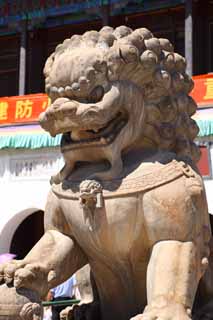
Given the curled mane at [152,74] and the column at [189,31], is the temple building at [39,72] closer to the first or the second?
the column at [189,31]

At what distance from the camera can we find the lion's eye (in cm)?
269

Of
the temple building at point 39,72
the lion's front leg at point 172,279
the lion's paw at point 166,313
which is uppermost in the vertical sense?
the temple building at point 39,72

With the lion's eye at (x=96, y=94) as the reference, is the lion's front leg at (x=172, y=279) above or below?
below

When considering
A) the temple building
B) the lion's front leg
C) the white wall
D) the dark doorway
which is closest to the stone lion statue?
the lion's front leg

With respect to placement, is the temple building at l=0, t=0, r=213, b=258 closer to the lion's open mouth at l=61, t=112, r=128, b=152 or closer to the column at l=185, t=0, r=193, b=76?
the column at l=185, t=0, r=193, b=76

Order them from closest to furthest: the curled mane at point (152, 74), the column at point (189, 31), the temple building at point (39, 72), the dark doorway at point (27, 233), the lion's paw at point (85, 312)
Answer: the curled mane at point (152, 74)
the lion's paw at point (85, 312)
the temple building at point (39, 72)
the column at point (189, 31)
the dark doorway at point (27, 233)

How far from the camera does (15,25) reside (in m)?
13.1

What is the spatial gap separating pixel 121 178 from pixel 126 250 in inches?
11.3

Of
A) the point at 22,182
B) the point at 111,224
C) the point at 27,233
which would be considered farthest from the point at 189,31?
the point at 111,224

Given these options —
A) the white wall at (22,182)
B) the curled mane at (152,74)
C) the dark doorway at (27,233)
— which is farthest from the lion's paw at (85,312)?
the dark doorway at (27,233)

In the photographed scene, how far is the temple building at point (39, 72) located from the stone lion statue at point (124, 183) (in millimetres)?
5990

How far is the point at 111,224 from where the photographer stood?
266cm

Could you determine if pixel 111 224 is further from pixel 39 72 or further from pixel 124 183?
pixel 39 72

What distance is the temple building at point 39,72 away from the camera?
32.8 feet
